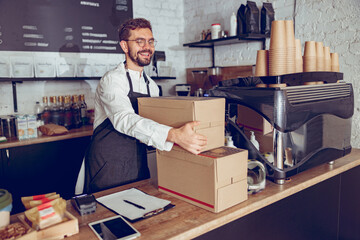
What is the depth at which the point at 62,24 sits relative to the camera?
3092 millimetres

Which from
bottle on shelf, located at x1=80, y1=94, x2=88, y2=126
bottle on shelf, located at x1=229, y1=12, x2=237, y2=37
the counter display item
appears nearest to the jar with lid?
bottle on shelf, located at x1=229, y1=12, x2=237, y2=37

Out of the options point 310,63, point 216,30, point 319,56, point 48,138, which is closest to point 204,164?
point 310,63

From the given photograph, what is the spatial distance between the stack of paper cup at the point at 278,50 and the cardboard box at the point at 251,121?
22 cm

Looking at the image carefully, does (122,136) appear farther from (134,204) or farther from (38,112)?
(38,112)

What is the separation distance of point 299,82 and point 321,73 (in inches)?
8.5

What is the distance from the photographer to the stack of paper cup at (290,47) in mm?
1499

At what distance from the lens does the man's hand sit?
1204 millimetres

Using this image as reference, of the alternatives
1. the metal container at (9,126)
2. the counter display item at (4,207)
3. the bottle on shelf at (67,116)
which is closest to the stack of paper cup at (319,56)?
the counter display item at (4,207)

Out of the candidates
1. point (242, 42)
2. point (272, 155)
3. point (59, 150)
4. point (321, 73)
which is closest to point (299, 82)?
point (321, 73)

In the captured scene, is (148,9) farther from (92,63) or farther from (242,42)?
(242,42)

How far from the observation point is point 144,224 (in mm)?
1089

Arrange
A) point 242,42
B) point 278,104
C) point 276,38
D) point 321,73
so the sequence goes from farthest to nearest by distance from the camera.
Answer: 1. point 242,42
2. point 321,73
3. point 276,38
4. point 278,104

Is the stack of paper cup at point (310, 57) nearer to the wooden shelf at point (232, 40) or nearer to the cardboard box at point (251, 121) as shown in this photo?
the cardboard box at point (251, 121)

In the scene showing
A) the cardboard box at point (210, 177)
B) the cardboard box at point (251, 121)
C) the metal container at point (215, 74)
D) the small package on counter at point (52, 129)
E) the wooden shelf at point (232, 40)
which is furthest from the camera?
the metal container at point (215, 74)
